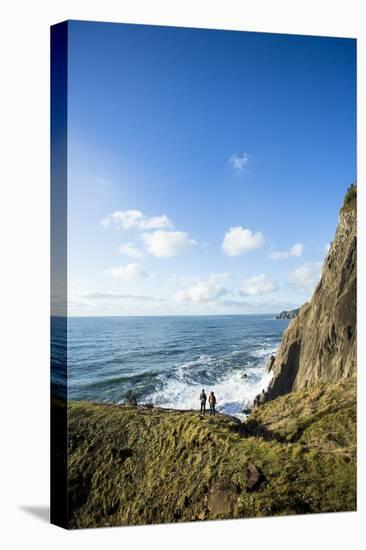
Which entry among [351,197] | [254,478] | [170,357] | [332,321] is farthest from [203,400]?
[351,197]

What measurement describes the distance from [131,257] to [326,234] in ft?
9.49

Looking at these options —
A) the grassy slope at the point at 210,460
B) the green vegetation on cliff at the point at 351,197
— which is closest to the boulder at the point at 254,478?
the grassy slope at the point at 210,460

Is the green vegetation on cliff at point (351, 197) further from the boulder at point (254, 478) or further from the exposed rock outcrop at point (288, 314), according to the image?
the boulder at point (254, 478)

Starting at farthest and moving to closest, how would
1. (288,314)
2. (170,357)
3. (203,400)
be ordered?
(288,314) < (203,400) < (170,357)

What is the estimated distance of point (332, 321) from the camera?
12383 mm

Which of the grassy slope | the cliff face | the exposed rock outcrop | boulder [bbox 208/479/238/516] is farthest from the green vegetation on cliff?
boulder [bbox 208/479/238/516]

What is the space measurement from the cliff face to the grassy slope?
31 centimetres

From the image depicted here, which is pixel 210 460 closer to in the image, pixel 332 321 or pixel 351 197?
pixel 332 321

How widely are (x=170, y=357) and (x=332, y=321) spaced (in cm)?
249


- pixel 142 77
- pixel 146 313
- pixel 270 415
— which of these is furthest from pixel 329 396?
pixel 142 77

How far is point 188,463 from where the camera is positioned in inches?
444

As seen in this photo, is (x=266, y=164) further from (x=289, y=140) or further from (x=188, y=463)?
(x=188, y=463)

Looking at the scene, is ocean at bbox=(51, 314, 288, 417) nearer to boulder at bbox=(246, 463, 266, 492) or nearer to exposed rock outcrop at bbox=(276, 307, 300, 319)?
exposed rock outcrop at bbox=(276, 307, 300, 319)

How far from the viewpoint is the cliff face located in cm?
1229
